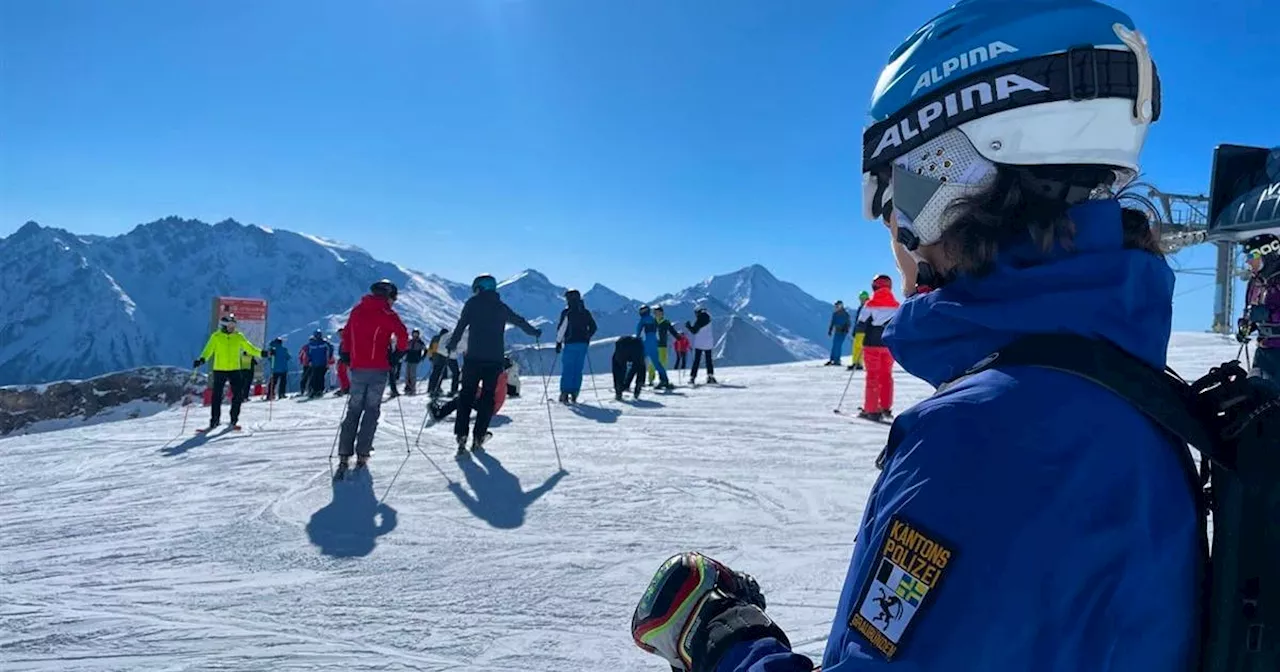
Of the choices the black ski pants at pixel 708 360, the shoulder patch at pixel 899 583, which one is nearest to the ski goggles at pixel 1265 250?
the shoulder patch at pixel 899 583

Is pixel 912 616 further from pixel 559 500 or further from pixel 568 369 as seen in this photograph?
pixel 568 369

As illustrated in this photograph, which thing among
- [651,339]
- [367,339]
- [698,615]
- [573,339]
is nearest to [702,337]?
[651,339]

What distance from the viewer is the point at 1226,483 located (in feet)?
3.53

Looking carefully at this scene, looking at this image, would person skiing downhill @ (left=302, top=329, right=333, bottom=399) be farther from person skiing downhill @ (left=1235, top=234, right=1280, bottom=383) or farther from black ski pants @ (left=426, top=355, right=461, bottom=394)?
person skiing downhill @ (left=1235, top=234, right=1280, bottom=383)

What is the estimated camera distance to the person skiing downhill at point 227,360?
1166cm

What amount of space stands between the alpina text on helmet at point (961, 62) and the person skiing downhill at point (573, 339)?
37.7 feet

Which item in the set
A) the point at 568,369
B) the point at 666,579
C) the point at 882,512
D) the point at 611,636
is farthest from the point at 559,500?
the point at 568,369

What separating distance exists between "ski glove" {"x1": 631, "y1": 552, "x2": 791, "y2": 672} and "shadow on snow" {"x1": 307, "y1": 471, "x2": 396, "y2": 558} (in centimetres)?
408

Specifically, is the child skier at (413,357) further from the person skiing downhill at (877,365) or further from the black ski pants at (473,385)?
the person skiing downhill at (877,365)

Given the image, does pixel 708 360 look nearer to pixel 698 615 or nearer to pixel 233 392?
pixel 233 392

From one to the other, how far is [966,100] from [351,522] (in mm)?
5699

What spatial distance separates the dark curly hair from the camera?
1181mm

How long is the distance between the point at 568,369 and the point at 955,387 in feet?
44.1

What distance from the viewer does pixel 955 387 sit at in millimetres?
1055
